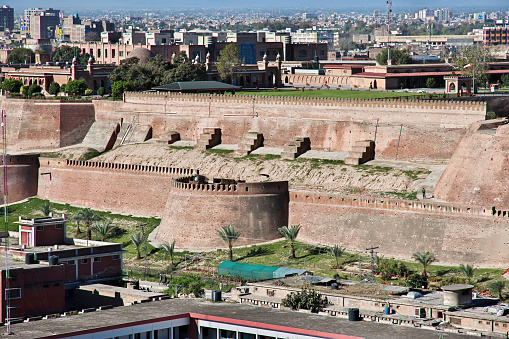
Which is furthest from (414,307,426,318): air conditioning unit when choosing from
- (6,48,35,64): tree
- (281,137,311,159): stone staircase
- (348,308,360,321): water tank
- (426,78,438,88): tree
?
(6,48,35,64): tree

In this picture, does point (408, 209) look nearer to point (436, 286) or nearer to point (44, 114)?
point (436, 286)

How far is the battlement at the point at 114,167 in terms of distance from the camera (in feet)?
250

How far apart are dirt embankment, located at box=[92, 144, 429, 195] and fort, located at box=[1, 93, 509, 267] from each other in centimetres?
142

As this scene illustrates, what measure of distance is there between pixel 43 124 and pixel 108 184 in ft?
49.3

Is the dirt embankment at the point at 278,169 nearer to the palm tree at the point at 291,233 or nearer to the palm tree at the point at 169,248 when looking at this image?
the palm tree at the point at 291,233

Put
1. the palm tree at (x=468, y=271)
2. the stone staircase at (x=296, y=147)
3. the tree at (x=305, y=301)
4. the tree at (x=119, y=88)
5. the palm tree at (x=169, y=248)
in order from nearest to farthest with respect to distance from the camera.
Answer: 1. the tree at (x=305, y=301)
2. the palm tree at (x=468, y=271)
3. the palm tree at (x=169, y=248)
4. the stone staircase at (x=296, y=147)
5. the tree at (x=119, y=88)

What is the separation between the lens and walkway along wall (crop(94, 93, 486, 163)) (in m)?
74.2

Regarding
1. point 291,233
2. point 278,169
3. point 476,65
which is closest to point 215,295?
point 291,233

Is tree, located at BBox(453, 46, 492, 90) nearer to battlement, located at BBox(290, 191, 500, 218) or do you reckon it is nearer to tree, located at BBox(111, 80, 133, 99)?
battlement, located at BBox(290, 191, 500, 218)

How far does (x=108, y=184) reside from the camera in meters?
80.2

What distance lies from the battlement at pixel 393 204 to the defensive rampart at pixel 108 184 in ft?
36.8

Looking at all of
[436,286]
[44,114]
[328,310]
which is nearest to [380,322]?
[328,310]

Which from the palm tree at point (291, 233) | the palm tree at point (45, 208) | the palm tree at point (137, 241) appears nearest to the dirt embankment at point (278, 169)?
the palm tree at point (291, 233)

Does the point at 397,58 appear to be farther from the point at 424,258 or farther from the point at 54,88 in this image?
the point at 424,258
